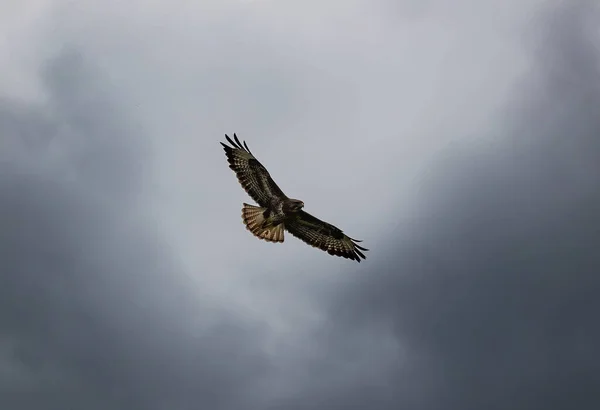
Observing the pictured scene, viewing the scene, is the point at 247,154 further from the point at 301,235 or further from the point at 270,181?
the point at 301,235

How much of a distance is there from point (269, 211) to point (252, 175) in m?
1.60

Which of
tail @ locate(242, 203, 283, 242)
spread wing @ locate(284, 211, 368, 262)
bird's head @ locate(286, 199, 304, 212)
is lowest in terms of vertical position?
tail @ locate(242, 203, 283, 242)

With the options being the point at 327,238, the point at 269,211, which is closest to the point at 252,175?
the point at 269,211

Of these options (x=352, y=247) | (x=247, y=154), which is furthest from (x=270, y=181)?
(x=352, y=247)

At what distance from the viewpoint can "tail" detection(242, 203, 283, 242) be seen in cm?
3133

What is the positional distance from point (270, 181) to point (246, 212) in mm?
1474

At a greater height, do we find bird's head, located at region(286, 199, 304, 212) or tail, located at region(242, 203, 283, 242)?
bird's head, located at region(286, 199, 304, 212)

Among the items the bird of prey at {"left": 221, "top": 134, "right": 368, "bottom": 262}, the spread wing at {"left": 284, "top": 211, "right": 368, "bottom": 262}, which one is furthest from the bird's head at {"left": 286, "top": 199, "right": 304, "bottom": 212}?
the spread wing at {"left": 284, "top": 211, "right": 368, "bottom": 262}

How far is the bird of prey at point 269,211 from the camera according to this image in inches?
1235

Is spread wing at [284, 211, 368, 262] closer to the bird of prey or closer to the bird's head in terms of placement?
the bird of prey

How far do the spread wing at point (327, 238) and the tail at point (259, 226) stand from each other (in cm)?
120

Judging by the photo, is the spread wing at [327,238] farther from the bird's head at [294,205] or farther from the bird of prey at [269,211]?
the bird's head at [294,205]

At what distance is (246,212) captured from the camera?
31641mm

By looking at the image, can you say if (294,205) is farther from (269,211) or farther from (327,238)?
(327,238)
